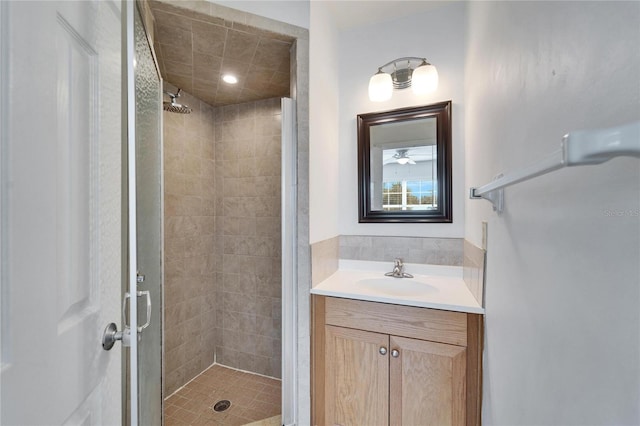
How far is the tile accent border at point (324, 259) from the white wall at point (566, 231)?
0.83 meters

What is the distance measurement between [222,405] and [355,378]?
114cm

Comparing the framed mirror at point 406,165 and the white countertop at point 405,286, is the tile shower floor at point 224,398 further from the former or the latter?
the framed mirror at point 406,165

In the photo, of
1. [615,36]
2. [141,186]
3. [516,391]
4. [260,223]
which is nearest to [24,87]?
[141,186]

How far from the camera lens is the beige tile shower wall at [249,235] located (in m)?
2.19

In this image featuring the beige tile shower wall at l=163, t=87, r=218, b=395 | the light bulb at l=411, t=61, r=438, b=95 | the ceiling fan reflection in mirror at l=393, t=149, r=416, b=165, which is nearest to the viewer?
the light bulb at l=411, t=61, r=438, b=95

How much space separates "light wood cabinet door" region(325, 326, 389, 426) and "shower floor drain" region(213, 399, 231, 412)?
0.88 meters

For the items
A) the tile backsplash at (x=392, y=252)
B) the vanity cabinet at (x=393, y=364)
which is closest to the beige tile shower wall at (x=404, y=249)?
the tile backsplash at (x=392, y=252)

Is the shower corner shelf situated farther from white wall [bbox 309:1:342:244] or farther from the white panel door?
white wall [bbox 309:1:342:244]

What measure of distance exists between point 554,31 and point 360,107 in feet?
4.28

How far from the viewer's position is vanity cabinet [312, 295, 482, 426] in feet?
3.82

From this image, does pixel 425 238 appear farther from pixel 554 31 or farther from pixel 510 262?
pixel 554 31

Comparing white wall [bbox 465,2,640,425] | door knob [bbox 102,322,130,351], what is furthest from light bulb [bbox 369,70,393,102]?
door knob [bbox 102,322,130,351]

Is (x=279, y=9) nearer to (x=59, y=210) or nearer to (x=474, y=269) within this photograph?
(x=59, y=210)

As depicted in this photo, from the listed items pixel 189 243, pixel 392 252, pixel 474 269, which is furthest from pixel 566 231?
pixel 189 243
